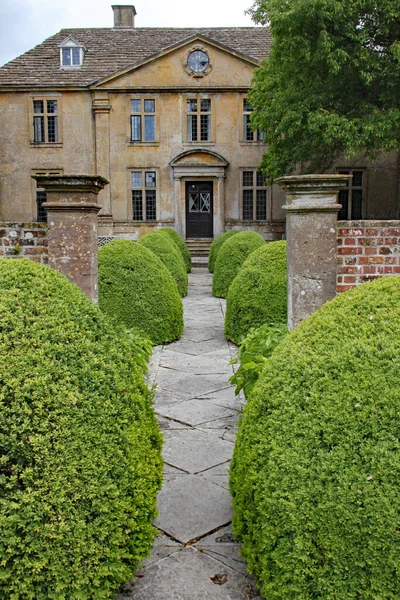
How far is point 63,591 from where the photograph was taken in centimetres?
215

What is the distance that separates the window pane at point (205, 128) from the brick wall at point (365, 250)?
71.1 ft

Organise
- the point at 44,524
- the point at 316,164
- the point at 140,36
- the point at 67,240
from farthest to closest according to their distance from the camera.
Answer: the point at 140,36 < the point at 316,164 < the point at 67,240 < the point at 44,524

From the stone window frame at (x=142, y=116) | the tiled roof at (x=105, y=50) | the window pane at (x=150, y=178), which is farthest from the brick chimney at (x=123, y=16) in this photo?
the window pane at (x=150, y=178)

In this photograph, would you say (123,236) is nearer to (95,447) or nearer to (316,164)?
(316,164)

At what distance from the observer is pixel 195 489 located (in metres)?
3.41

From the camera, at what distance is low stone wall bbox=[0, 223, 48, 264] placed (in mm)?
5449

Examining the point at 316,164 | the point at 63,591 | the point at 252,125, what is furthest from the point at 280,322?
the point at 252,125

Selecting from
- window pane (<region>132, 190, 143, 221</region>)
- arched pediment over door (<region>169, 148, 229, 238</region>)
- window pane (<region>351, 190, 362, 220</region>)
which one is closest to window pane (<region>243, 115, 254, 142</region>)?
arched pediment over door (<region>169, 148, 229, 238</region>)

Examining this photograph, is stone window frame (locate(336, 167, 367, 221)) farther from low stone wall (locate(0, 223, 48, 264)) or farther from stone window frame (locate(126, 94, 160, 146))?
low stone wall (locate(0, 223, 48, 264))

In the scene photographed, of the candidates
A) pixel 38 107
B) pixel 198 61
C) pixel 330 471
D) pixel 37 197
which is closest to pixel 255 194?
pixel 198 61

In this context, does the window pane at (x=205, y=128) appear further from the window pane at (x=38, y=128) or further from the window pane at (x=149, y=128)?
the window pane at (x=38, y=128)

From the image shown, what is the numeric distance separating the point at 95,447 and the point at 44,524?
32cm

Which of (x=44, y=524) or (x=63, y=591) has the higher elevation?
(x=44, y=524)

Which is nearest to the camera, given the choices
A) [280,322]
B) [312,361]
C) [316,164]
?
[312,361]
